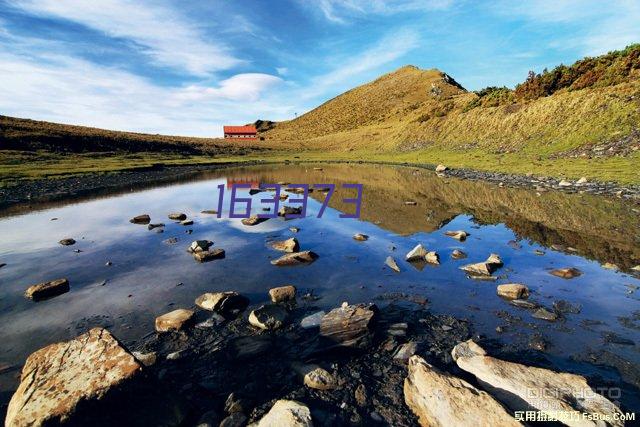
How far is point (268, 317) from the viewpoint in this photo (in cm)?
811

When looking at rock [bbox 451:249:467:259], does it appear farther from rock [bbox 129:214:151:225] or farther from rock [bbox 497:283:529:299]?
rock [bbox 129:214:151:225]

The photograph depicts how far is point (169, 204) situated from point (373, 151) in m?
58.8

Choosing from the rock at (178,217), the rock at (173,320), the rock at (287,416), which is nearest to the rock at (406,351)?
the rock at (287,416)

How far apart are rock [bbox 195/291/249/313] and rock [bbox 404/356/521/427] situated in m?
4.90

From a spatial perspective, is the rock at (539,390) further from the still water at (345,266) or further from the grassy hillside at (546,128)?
the grassy hillside at (546,128)

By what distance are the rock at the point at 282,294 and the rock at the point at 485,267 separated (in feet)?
19.5

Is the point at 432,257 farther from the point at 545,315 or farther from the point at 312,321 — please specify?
the point at 312,321

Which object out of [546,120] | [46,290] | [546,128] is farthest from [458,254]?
[546,120]

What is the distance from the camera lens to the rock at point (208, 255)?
12.6 m

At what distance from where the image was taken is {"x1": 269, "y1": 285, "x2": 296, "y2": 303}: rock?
30.5 ft

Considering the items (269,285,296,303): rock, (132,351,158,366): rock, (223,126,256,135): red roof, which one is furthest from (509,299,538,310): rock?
(223,126,256,135): red roof

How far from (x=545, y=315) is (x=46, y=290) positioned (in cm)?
1395

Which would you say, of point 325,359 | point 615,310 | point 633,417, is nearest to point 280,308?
point 325,359

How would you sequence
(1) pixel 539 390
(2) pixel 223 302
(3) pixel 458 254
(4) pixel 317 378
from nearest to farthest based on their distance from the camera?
(1) pixel 539 390, (4) pixel 317 378, (2) pixel 223 302, (3) pixel 458 254
